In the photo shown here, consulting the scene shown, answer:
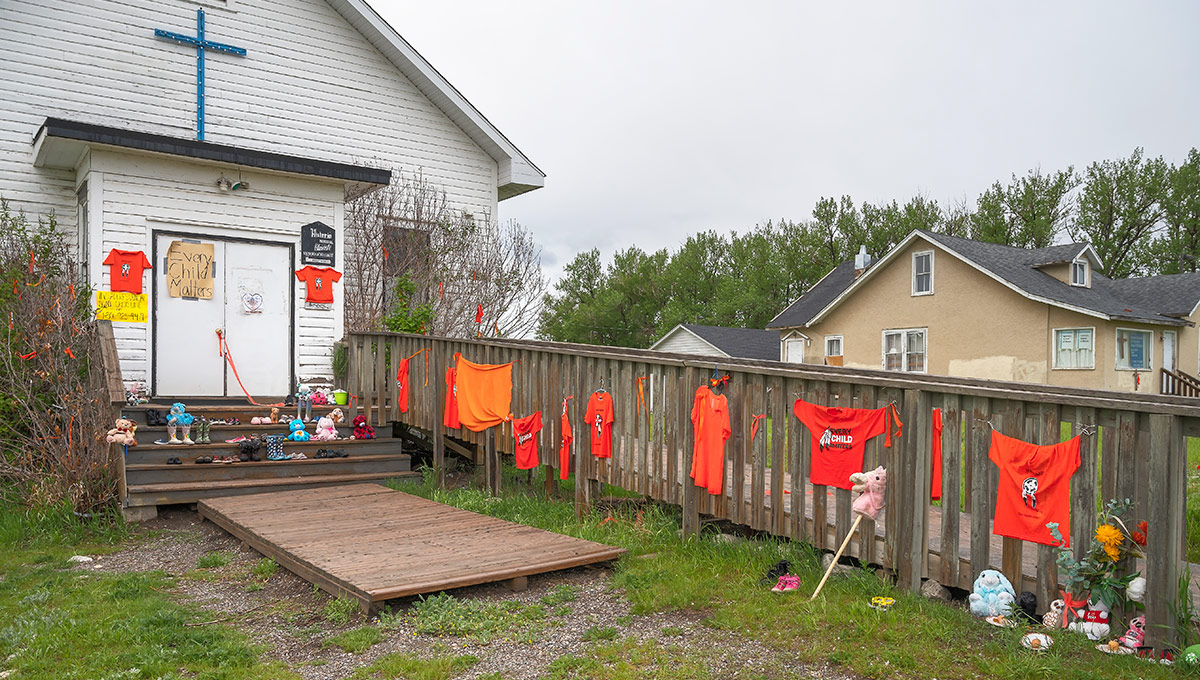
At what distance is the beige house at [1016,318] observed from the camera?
26642 millimetres

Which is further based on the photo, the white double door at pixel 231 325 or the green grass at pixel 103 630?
the white double door at pixel 231 325

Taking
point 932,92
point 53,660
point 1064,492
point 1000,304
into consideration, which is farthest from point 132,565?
point 932,92

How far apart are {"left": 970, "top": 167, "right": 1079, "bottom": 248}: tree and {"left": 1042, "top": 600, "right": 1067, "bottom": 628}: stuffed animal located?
49.7 m

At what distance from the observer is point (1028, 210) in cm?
4962

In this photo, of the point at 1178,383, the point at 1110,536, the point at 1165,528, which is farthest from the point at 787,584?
the point at 1178,383

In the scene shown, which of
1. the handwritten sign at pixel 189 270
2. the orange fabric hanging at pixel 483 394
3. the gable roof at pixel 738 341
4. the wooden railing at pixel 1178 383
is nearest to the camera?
the orange fabric hanging at pixel 483 394

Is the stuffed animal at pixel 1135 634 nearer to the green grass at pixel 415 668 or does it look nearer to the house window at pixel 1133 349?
the green grass at pixel 415 668

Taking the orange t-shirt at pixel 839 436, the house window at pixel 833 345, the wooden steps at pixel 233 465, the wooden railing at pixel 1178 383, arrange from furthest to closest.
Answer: the house window at pixel 833 345, the wooden railing at pixel 1178 383, the wooden steps at pixel 233 465, the orange t-shirt at pixel 839 436

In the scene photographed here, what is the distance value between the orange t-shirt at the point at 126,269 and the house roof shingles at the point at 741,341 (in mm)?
32433

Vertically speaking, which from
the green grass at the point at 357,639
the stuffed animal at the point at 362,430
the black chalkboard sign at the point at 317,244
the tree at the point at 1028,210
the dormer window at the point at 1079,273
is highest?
the tree at the point at 1028,210

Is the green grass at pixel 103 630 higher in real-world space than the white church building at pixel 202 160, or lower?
lower

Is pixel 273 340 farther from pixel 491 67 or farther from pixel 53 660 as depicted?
pixel 491 67

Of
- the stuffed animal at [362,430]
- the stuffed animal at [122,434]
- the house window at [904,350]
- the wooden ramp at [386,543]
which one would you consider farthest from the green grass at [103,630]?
the house window at [904,350]

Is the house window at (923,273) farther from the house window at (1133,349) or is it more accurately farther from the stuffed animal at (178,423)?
the stuffed animal at (178,423)
